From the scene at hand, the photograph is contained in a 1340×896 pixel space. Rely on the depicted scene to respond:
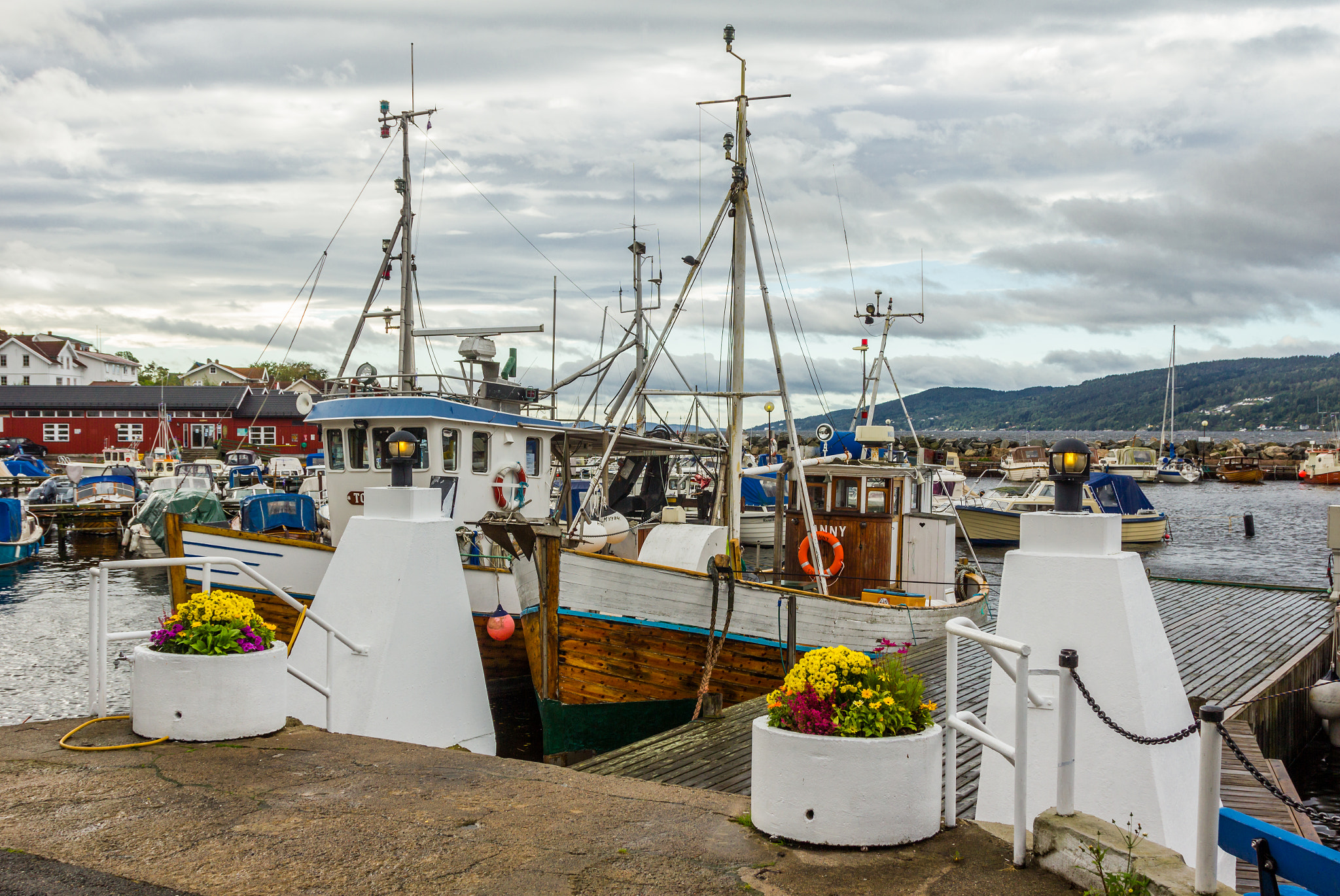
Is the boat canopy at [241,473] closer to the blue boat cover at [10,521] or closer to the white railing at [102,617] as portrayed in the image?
the blue boat cover at [10,521]

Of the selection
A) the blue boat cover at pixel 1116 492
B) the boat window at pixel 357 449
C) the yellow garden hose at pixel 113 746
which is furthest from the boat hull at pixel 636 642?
the blue boat cover at pixel 1116 492

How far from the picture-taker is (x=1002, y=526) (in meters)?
41.4

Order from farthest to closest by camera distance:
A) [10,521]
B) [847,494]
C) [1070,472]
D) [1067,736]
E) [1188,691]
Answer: [10,521], [847,494], [1188,691], [1070,472], [1067,736]

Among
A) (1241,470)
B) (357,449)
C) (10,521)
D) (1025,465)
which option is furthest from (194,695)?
(1241,470)

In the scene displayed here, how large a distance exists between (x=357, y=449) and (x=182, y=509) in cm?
1940

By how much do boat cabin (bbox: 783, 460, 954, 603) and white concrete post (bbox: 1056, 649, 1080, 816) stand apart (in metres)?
9.73

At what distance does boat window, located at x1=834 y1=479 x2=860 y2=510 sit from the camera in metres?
14.2

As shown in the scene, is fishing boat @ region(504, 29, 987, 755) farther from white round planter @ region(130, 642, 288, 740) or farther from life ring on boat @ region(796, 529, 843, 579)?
white round planter @ region(130, 642, 288, 740)

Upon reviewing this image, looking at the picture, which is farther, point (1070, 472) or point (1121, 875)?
point (1070, 472)

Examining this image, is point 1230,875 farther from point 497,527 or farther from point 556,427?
point 556,427

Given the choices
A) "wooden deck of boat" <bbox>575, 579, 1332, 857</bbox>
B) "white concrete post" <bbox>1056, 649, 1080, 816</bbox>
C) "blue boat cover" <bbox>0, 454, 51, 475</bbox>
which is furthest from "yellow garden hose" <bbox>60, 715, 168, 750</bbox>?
"blue boat cover" <bbox>0, 454, 51, 475</bbox>

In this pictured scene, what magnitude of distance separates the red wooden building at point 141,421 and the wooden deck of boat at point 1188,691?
63141 millimetres

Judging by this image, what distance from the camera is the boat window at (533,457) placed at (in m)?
16.2

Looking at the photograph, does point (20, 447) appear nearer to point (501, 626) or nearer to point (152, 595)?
point (152, 595)
